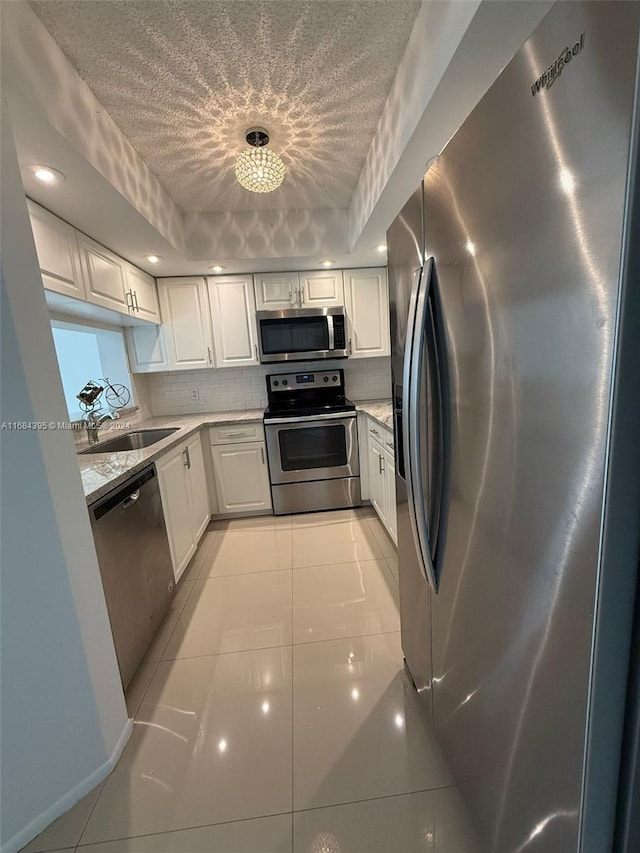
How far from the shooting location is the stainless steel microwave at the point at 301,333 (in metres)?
3.09

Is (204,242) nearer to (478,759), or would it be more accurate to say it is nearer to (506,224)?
(506,224)

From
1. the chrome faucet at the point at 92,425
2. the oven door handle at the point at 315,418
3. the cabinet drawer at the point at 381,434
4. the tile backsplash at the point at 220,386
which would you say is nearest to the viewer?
the cabinet drawer at the point at 381,434

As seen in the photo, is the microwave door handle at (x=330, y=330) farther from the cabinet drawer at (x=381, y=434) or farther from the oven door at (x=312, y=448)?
the cabinet drawer at (x=381, y=434)

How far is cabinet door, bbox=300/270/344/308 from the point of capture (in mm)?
3160

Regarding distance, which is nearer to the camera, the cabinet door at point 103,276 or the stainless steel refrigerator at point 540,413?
the stainless steel refrigerator at point 540,413

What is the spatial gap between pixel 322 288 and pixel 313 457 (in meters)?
1.55

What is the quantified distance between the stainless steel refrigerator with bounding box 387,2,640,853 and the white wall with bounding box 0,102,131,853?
105 cm

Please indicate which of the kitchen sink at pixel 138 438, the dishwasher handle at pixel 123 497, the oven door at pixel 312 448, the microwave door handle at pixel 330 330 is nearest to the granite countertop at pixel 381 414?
the oven door at pixel 312 448

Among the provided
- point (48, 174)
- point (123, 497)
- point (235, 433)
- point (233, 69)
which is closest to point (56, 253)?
point (48, 174)

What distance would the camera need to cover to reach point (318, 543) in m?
2.64

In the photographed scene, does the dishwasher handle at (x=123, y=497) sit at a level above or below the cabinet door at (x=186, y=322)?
below

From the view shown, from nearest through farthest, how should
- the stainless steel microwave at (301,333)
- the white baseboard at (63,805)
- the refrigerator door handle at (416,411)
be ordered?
the refrigerator door handle at (416,411), the white baseboard at (63,805), the stainless steel microwave at (301,333)

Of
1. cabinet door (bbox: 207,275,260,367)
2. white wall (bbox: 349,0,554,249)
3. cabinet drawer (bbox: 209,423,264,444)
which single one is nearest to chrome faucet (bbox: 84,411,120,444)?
cabinet drawer (bbox: 209,423,264,444)

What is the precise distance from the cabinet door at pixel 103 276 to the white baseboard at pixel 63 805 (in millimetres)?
2131
